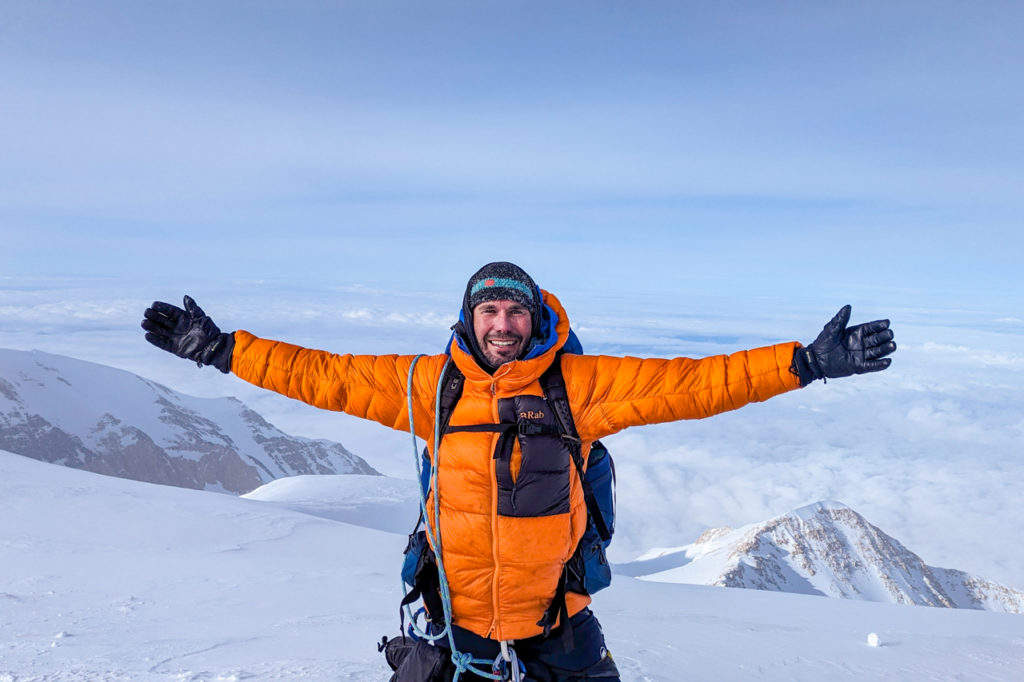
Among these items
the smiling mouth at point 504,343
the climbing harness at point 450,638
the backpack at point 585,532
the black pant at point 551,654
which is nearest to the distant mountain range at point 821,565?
the backpack at point 585,532

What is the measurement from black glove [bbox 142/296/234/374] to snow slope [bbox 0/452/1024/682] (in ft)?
9.33

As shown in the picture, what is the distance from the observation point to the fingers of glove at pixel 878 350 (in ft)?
11.2

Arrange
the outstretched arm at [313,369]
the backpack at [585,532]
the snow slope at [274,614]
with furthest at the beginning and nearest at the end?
the snow slope at [274,614], the outstretched arm at [313,369], the backpack at [585,532]

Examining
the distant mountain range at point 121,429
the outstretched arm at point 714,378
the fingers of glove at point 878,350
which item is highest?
the fingers of glove at point 878,350

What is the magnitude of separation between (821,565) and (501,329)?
72077mm

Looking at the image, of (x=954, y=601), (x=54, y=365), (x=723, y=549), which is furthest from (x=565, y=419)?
(x=54, y=365)

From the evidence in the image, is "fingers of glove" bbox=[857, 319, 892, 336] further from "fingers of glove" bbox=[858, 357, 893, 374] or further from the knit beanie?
the knit beanie

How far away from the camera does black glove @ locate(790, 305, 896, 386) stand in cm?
342

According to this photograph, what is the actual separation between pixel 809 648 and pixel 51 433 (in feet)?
344

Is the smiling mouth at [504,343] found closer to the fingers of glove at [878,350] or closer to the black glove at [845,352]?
the black glove at [845,352]

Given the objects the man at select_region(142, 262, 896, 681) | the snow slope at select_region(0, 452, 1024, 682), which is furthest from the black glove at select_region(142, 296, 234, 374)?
the snow slope at select_region(0, 452, 1024, 682)

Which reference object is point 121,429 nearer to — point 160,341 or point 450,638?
point 160,341

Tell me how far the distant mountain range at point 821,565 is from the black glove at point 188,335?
48.9 metres

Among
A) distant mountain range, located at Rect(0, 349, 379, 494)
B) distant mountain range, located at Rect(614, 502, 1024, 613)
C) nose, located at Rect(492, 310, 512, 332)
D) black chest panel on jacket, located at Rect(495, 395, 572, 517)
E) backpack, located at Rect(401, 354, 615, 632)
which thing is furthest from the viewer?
distant mountain range, located at Rect(0, 349, 379, 494)
